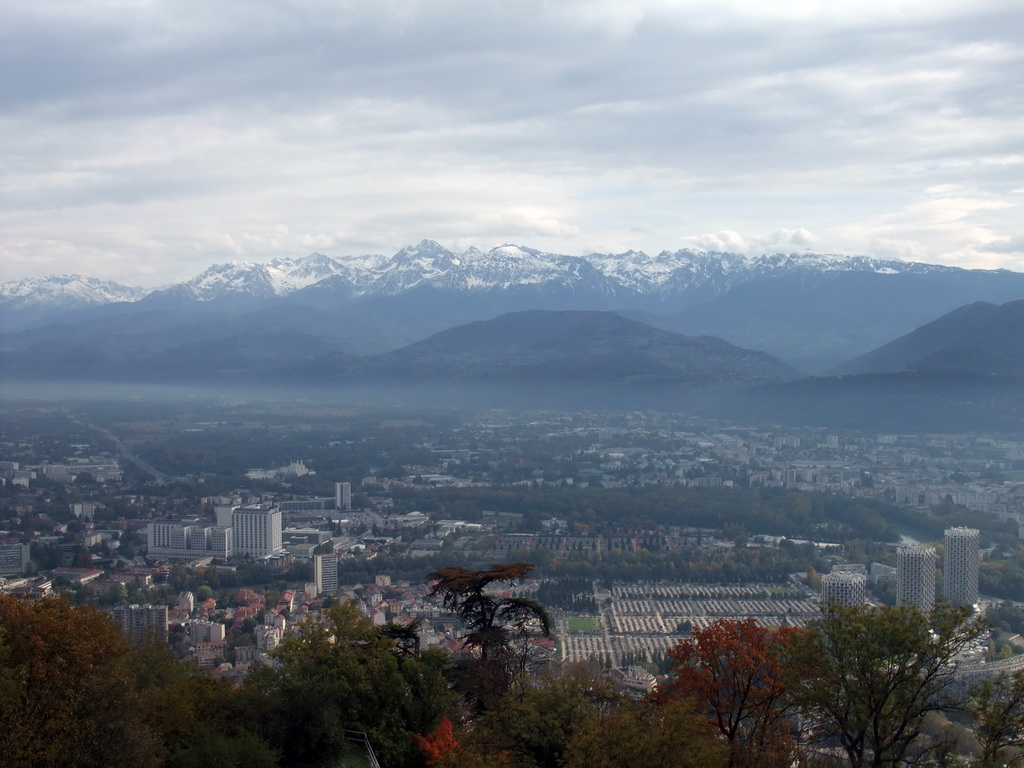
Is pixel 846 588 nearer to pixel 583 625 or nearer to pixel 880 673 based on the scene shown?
pixel 583 625

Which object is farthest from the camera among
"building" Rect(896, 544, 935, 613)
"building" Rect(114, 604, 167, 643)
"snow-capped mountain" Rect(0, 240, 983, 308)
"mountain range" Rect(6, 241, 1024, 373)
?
"snow-capped mountain" Rect(0, 240, 983, 308)

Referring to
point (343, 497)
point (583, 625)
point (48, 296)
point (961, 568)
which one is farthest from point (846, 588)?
point (48, 296)

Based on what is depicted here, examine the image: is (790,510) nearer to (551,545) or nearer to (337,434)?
(551,545)

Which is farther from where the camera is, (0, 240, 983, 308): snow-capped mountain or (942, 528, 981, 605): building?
(0, 240, 983, 308): snow-capped mountain

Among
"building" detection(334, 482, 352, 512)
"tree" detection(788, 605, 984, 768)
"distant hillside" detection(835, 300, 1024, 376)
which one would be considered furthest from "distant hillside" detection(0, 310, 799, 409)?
"tree" detection(788, 605, 984, 768)

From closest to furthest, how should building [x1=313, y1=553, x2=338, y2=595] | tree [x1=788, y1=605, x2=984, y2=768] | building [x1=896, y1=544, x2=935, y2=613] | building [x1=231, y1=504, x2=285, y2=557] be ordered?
tree [x1=788, y1=605, x2=984, y2=768]
building [x1=896, y1=544, x2=935, y2=613]
building [x1=313, y1=553, x2=338, y2=595]
building [x1=231, y1=504, x2=285, y2=557]

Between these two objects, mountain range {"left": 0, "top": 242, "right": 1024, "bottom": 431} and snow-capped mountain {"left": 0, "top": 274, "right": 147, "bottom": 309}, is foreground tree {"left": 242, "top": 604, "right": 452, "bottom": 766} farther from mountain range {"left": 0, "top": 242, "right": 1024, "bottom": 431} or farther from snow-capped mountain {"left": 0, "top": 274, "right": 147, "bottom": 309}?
snow-capped mountain {"left": 0, "top": 274, "right": 147, "bottom": 309}

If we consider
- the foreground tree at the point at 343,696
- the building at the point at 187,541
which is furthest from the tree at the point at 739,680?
the building at the point at 187,541
